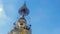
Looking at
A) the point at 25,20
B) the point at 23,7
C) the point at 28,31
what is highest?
the point at 23,7

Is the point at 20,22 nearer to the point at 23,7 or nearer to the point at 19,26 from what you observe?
the point at 19,26

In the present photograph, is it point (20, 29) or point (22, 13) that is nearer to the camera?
point (20, 29)

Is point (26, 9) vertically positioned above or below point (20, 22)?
above

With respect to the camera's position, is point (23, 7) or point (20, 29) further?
point (23, 7)

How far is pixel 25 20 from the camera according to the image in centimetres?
5209

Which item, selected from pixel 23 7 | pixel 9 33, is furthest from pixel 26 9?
pixel 9 33

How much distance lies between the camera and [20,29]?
50.0 m

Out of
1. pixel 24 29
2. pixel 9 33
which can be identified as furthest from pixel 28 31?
pixel 9 33

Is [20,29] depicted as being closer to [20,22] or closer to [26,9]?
[20,22]

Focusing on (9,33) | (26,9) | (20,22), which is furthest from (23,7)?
(9,33)

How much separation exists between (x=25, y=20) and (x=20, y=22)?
1.39 m

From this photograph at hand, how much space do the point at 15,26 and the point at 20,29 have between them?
8.01 ft

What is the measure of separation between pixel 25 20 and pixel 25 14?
80.9 inches

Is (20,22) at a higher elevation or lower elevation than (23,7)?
lower
